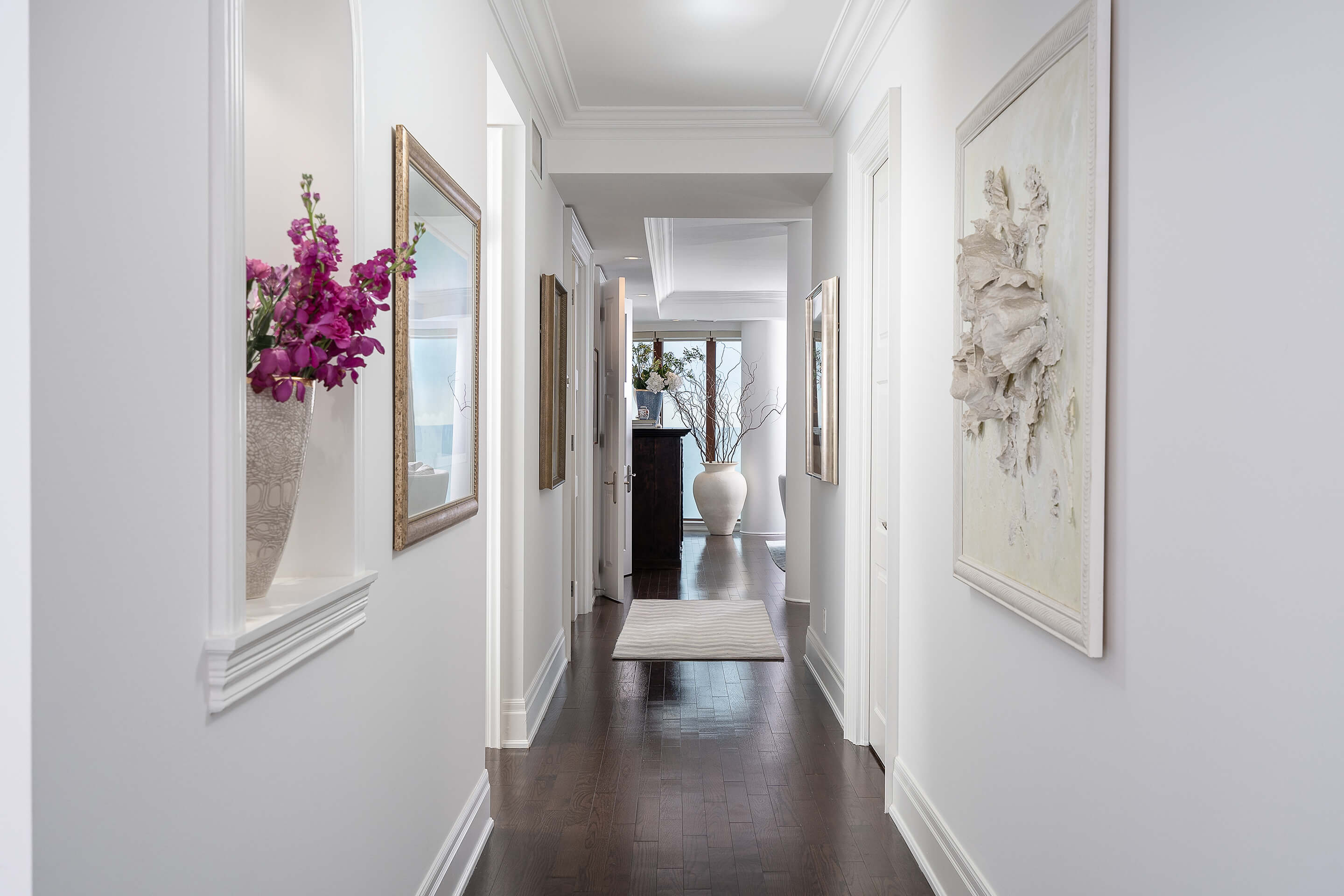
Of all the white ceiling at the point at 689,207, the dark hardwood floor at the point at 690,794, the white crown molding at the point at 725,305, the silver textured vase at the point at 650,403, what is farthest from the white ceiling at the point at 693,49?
the white crown molding at the point at 725,305

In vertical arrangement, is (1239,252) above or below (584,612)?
above

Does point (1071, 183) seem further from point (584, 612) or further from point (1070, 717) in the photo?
point (584, 612)

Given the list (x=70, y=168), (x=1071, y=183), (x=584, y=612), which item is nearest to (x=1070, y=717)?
(x=1071, y=183)

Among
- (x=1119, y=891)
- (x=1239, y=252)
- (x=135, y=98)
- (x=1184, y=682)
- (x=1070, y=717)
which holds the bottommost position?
(x=1119, y=891)

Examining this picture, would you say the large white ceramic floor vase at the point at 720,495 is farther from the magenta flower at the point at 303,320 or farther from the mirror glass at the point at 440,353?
the magenta flower at the point at 303,320

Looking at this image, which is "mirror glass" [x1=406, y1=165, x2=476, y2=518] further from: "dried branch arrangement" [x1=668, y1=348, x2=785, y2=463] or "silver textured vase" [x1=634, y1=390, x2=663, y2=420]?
"dried branch arrangement" [x1=668, y1=348, x2=785, y2=463]

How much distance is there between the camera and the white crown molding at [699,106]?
298cm

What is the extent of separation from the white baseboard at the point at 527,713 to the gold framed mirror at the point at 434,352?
1.30 metres

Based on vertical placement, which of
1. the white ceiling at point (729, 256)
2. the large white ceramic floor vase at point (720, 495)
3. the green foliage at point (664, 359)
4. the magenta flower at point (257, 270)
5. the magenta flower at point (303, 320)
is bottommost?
the large white ceramic floor vase at point (720, 495)

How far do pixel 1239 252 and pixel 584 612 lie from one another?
201 inches

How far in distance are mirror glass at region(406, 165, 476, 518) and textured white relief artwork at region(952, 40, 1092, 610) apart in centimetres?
122

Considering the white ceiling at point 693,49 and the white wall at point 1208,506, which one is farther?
the white ceiling at point 693,49

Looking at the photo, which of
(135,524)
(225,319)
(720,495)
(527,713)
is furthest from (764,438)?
(135,524)

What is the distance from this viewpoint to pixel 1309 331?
966 millimetres
